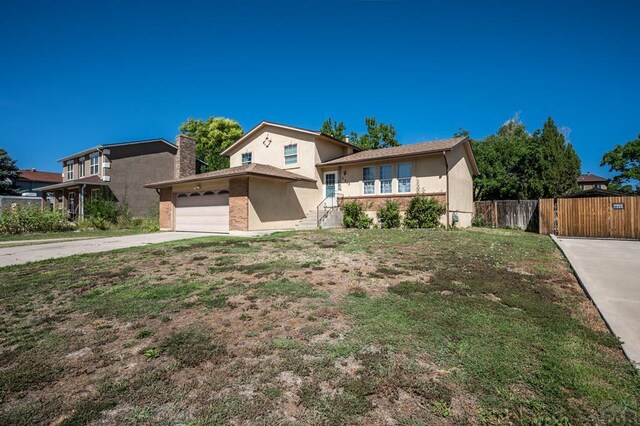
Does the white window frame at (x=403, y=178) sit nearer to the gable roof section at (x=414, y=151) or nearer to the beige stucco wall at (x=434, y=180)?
the beige stucco wall at (x=434, y=180)

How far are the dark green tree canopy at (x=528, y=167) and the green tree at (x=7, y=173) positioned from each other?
50213mm

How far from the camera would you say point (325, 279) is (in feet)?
19.8

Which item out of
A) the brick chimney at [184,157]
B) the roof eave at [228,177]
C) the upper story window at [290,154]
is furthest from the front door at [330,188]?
the brick chimney at [184,157]

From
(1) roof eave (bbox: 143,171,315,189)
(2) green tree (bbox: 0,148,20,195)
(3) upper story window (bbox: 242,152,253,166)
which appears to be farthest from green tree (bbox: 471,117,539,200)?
(2) green tree (bbox: 0,148,20,195)

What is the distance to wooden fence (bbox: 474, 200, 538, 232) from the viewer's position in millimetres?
19844

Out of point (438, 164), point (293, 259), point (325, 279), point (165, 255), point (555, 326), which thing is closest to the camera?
point (555, 326)

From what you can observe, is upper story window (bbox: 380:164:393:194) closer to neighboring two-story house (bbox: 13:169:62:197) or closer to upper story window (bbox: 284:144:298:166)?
upper story window (bbox: 284:144:298:166)

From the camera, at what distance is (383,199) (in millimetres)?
18562

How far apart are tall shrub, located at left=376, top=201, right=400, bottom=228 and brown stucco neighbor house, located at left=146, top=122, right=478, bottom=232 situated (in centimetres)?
51

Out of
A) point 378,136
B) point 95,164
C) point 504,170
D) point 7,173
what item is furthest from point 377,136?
point 7,173

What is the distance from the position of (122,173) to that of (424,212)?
22400 mm

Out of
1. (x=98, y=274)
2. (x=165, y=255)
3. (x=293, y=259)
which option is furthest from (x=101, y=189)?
(x=293, y=259)

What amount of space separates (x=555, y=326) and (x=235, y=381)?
12.3 feet

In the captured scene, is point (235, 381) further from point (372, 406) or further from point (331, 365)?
point (372, 406)
